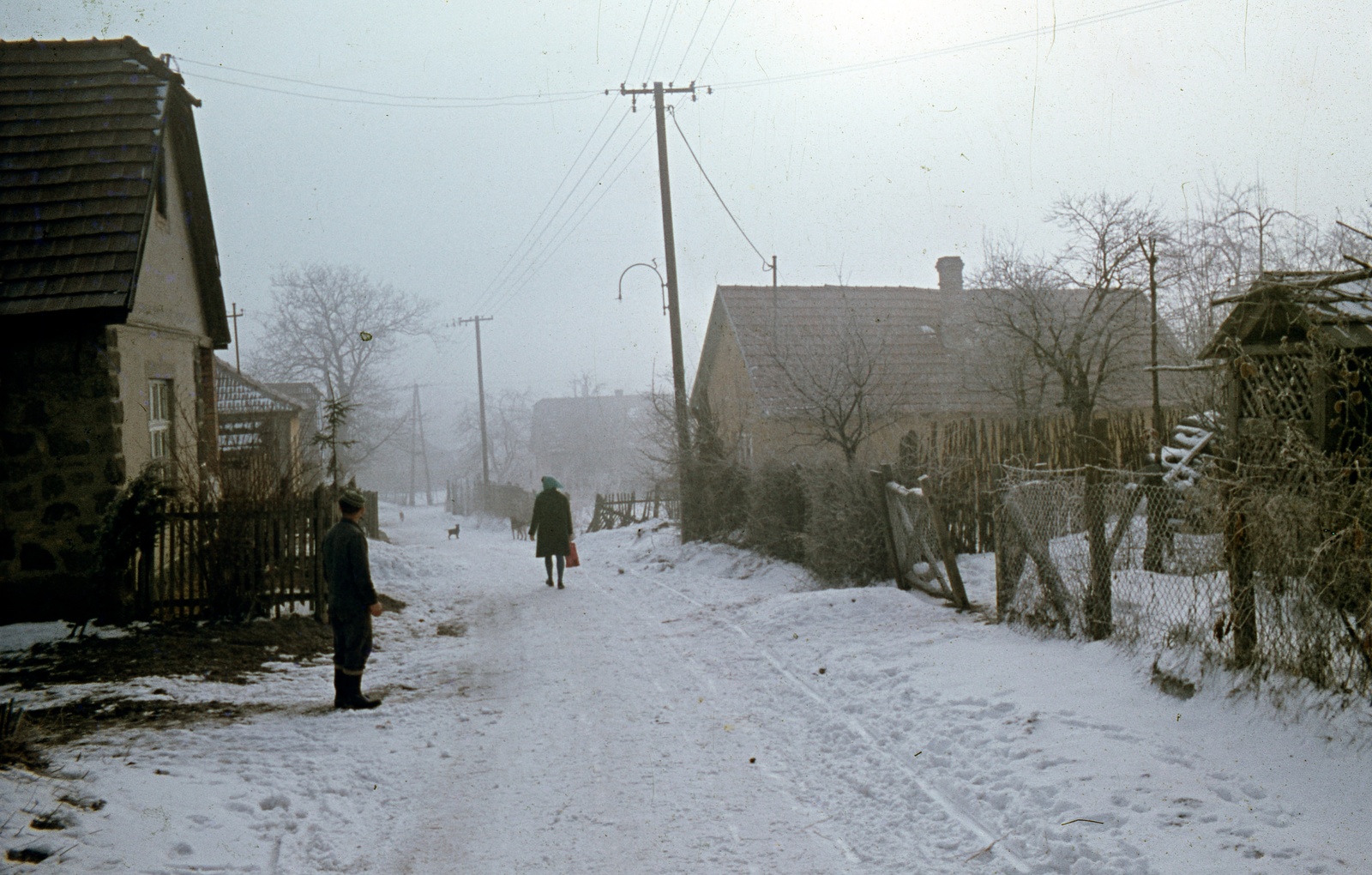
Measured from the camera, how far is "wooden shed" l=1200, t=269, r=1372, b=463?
5379mm

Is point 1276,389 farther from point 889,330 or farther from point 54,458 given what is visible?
point 889,330

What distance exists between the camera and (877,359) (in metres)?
19.6

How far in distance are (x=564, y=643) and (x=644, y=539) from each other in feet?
38.6

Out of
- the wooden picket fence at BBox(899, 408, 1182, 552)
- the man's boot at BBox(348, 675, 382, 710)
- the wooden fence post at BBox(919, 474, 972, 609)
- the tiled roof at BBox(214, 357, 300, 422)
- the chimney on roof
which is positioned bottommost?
the man's boot at BBox(348, 675, 382, 710)

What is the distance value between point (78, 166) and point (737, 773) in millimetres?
10380

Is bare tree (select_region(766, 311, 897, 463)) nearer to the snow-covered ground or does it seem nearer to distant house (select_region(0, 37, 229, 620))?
the snow-covered ground

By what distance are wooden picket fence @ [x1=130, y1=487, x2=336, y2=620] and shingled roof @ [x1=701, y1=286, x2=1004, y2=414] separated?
13039 mm

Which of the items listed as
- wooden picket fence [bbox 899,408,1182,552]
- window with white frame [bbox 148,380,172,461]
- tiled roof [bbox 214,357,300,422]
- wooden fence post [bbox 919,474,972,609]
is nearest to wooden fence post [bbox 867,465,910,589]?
wooden picket fence [bbox 899,408,1182,552]

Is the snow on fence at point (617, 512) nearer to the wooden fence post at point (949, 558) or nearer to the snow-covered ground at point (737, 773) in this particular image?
the wooden fence post at point (949, 558)

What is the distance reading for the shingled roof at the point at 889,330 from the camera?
23.6 meters

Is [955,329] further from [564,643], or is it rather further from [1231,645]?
[1231,645]

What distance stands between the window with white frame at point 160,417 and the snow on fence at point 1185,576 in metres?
10.1

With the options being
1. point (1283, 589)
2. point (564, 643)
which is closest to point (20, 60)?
point (564, 643)

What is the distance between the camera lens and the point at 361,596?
7.41 metres
